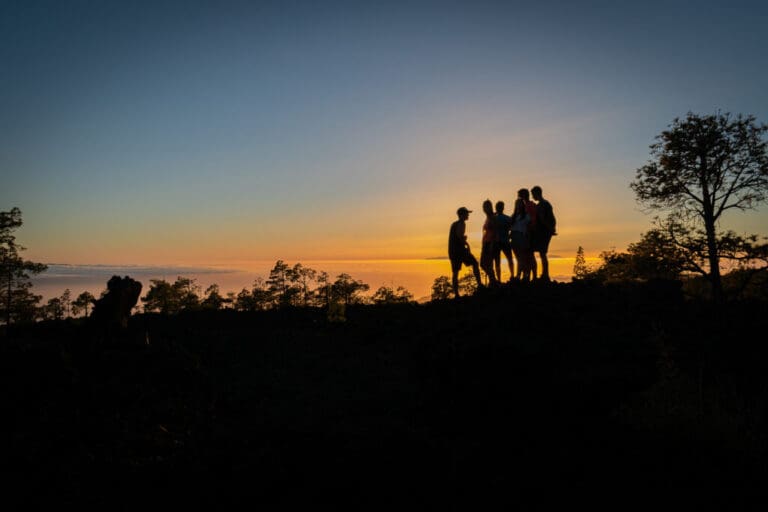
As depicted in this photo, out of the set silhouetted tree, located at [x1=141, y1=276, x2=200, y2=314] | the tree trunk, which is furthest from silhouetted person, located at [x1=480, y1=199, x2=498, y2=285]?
silhouetted tree, located at [x1=141, y1=276, x2=200, y2=314]

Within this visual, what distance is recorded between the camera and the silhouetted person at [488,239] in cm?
1259

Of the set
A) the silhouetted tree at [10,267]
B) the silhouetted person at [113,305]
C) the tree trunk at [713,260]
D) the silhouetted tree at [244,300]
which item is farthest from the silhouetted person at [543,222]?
the silhouetted tree at [244,300]

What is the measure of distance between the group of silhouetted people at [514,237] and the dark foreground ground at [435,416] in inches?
68.7

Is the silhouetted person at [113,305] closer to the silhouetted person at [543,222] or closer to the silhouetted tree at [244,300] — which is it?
the silhouetted person at [543,222]

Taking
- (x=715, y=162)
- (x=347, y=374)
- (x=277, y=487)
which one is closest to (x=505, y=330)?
(x=347, y=374)

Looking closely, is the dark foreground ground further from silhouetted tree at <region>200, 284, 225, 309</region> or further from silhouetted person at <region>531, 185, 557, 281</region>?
silhouetted tree at <region>200, 284, 225, 309</region>

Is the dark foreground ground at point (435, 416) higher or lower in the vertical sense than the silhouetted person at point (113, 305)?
lower

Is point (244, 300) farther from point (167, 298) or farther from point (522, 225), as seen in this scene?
point (522, 225)

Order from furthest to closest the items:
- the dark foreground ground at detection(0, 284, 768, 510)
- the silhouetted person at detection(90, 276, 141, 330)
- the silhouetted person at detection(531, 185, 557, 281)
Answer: the silhouetted person at detection(531, 185, 557, 281), the silhouetted person at detection(90, 276, 141, 330), the dark foreground ground at detection(0, 284, 768, 510)

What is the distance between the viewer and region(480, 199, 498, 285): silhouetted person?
41.3 feet

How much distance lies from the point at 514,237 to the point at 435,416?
6.80 m

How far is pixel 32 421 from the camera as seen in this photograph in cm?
681

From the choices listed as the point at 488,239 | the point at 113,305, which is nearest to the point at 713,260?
the point at 488,239

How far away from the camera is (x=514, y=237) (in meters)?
12.4
